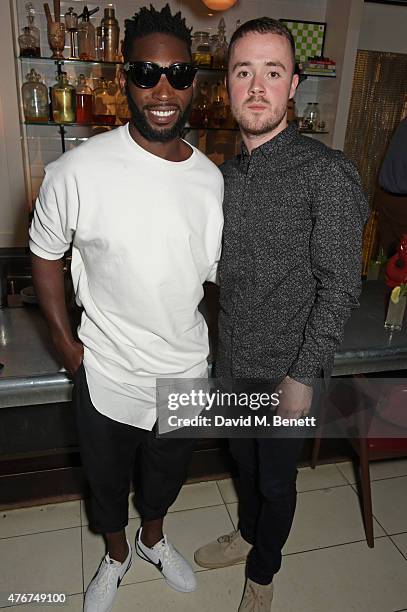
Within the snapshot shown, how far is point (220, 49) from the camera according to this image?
3.22 metres

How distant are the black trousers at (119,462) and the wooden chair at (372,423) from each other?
725 mm

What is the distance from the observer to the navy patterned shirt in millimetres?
1116

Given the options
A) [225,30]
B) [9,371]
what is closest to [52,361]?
[9,371]

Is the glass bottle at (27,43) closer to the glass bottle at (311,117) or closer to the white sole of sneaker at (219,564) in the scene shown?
the glass bottle at (311,117)

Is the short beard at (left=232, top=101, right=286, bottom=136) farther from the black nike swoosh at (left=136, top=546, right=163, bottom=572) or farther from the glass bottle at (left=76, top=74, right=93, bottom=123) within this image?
the glass bottle at (left=76, top=74, right=93, bottom=123)

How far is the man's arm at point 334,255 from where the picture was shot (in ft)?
3.61

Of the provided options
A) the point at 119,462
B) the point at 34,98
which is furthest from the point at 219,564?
the point at 34,98

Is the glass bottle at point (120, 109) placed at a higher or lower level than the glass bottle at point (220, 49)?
lower

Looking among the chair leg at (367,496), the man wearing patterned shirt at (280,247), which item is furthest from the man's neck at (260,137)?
the chair leg at (367,496)

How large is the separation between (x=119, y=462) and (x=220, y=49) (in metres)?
2.94

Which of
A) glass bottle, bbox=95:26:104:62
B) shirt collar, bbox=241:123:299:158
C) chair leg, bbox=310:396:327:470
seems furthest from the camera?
Answer: glass bottle, bbox=95:26:104:62

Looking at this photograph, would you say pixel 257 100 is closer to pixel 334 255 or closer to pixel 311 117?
pixel 334 255

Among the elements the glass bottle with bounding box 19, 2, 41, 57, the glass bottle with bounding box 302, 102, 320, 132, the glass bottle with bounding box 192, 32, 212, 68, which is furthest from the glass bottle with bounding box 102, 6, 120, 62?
the glass bottle with bounding box 302, 102, 320, 132

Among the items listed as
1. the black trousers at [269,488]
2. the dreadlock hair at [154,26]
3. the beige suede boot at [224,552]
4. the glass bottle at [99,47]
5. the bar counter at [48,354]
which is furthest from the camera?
the glass bottle at [99,47]
